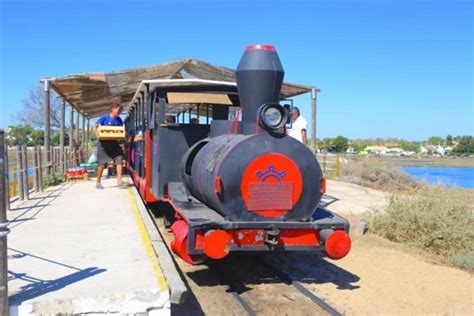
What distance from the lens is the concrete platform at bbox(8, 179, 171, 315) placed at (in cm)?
409

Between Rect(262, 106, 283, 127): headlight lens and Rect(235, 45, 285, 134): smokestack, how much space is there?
196mm

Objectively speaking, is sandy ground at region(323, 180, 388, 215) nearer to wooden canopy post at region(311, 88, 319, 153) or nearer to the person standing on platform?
wooden canopy post at region(311, 88, 319, 153)

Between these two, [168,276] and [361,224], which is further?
[361,224]

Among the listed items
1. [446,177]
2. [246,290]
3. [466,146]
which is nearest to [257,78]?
[246,290]

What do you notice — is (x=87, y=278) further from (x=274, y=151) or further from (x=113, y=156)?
(x=113, y=156)

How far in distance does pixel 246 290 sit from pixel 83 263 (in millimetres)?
2068

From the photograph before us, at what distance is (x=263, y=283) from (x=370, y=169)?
17662 millimetres

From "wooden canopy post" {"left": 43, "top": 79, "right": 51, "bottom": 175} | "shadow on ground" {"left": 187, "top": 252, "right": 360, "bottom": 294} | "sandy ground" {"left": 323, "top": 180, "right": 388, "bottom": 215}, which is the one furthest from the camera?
"wooden canopy post" {"left": 43, "top": 79, "right": 51, "bottom": 175}

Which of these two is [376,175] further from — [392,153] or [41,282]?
[392,153]

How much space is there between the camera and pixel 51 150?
14.4 m

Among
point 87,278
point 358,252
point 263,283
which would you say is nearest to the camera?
point 87,278

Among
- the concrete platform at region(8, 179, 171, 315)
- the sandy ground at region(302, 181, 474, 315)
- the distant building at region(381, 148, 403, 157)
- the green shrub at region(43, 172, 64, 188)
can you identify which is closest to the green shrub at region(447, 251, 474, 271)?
the sandy ground at region(302, 181, 474, 315)

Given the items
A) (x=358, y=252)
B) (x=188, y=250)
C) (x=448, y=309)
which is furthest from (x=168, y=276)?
(x=358, y=252)

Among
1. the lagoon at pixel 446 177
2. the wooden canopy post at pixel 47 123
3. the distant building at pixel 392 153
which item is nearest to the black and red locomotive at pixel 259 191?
the lagoon at pixel 446 177
